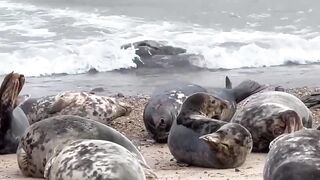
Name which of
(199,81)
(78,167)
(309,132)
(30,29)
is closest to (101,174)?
(78,167)

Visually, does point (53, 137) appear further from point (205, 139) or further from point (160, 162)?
point (160, 162)

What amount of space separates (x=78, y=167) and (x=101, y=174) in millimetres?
204

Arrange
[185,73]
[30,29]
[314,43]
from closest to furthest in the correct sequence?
[185,73] < [314,43] < [30,29]

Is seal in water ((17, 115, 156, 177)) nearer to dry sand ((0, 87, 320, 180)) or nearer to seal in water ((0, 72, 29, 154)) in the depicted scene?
dry sand ((0, 87, 320, 180))

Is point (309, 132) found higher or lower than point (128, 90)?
higher

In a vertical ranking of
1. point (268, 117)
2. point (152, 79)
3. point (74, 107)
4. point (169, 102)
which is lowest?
point (152, 79)

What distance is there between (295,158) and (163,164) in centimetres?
234

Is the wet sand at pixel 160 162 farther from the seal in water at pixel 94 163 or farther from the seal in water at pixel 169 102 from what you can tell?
the seal in water at pixel 94 163

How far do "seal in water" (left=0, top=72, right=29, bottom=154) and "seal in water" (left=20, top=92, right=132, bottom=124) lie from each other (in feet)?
3.32

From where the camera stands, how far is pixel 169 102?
716cm

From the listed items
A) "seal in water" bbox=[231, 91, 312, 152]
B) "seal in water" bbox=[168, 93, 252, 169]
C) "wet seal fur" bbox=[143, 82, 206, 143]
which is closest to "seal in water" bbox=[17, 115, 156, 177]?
"seal in water" bbox=[168, 93, 252, 169]

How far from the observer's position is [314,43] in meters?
14.7

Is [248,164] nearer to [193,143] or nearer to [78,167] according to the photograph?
[193,143]

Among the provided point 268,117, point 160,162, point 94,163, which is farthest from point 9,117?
point 94,163
